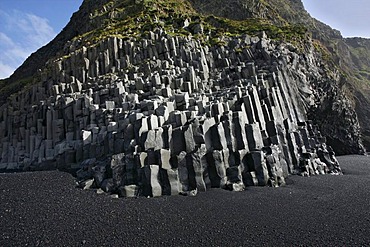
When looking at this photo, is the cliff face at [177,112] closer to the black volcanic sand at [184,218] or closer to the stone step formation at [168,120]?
the stone step formation at [168,120]

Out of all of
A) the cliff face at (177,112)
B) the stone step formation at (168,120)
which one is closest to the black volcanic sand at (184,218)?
the stone step formation at (168,120)

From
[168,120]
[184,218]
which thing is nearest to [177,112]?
[168,120]

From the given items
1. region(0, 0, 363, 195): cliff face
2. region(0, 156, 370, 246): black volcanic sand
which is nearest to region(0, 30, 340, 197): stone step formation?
region(0, 0, 363, 195): cliff face

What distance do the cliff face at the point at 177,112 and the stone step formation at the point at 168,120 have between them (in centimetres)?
6

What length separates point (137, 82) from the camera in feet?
57.4

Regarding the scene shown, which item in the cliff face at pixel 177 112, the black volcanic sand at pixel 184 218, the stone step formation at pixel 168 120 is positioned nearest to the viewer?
the black volcanic sand at pixel 184 218

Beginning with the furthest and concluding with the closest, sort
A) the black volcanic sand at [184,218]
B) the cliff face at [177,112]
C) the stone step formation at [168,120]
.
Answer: the cliff face at [177,112]
the stone step formation at [168,120]
the black volcanic sand at [184,218]

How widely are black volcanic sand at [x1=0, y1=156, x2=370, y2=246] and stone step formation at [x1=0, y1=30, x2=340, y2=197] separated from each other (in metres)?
1.02

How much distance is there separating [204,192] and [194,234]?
3.13m

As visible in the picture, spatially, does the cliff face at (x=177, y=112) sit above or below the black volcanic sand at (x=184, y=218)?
above

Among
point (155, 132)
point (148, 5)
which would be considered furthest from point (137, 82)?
point (148, 5)

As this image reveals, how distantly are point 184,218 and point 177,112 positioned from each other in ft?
19.2

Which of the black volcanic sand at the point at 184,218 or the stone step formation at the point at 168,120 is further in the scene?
the stone step formation at the point at 168,120

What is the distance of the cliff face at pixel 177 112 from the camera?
9.97 meters
